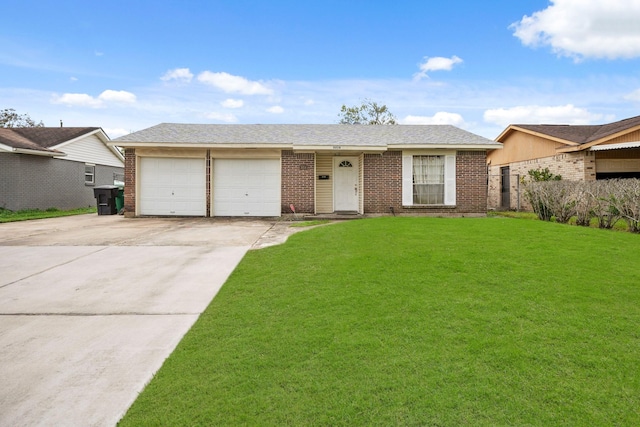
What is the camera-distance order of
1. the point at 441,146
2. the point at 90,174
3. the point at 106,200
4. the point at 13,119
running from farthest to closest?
the point at 13,119 → the point at 90,174 → the point at 106,200 → the point at 441,146

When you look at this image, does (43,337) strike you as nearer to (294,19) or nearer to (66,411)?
(66,411)

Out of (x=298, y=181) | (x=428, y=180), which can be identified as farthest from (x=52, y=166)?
(x=428, y=180)

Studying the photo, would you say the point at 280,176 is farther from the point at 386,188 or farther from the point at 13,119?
the point at 13,119

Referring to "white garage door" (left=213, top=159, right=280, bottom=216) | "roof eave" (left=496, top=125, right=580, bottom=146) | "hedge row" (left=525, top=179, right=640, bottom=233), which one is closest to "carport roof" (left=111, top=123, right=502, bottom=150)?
"white garage door" (left=213, top=159, right=280, bottom=216)

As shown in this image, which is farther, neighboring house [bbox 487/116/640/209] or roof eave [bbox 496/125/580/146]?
roof eave [bbox 496/125/580/146]

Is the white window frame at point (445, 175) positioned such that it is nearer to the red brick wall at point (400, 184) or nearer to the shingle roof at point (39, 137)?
the red brick wall at point (400, 184)

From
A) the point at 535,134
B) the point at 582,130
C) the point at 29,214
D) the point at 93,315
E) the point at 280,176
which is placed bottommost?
the point at 93,315

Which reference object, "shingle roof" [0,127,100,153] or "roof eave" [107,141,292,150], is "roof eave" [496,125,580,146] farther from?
"shingle roof" [0,127,100,153]

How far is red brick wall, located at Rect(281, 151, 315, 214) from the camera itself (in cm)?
1369

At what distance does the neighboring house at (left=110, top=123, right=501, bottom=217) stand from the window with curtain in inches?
1.4

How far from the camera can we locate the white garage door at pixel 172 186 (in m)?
14.0

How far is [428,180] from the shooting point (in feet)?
45.4

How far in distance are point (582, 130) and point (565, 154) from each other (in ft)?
8.73

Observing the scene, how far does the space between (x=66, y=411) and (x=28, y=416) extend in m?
0.21
